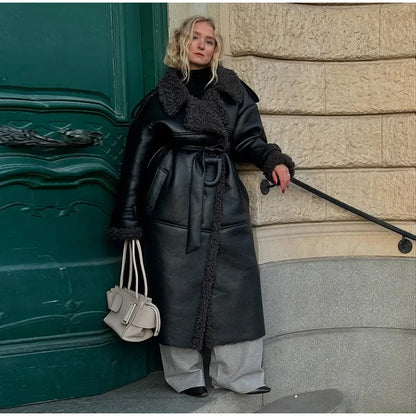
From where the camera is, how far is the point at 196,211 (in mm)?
3756

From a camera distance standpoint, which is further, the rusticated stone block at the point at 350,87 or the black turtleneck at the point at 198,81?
the rusticated stone block at the point at 350,87

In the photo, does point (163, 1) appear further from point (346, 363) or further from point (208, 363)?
point (346, 363)

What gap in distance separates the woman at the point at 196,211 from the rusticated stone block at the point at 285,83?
334 mm

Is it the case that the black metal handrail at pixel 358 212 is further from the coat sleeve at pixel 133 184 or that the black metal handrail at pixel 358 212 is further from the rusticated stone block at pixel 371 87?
the coat sleeve at pixel 133 184

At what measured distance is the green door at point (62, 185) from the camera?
3.81m

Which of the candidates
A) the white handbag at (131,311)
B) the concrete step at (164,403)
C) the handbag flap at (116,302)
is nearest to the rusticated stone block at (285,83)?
the white handbag at (131,311)

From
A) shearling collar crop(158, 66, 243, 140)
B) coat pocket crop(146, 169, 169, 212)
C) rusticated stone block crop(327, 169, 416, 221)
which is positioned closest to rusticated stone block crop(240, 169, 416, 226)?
rusticated stone block crop(327, 169, 416, 221)

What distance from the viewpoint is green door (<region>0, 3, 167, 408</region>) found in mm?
3809

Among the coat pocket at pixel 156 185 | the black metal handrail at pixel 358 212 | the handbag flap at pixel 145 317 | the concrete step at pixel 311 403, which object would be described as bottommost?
the concrete step at pixel 311 403

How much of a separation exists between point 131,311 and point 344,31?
2.01 metres

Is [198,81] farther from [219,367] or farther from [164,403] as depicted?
[164,403]

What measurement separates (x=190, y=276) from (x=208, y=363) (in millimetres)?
650

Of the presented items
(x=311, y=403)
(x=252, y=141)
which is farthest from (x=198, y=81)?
(x=311, y=403)

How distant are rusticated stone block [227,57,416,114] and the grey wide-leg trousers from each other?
1.34 meters
